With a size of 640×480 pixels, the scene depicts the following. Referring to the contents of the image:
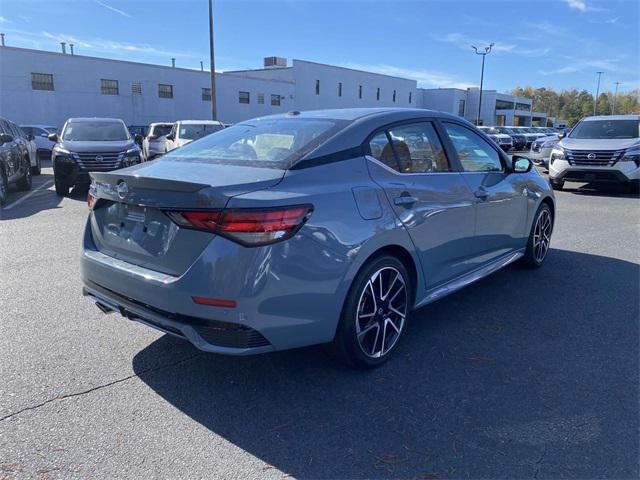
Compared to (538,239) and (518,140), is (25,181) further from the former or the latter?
(518,140)

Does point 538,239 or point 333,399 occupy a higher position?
point 538,239

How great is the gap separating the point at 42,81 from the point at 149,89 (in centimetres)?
767

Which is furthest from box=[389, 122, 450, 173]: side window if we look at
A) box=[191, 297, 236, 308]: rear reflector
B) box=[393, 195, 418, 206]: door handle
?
box=[191, 297, 236, 308]: rear reflector

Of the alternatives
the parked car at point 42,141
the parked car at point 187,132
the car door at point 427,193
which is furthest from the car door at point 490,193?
→ the parked car at point 42,141

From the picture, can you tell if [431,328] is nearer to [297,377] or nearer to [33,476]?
[297,377]

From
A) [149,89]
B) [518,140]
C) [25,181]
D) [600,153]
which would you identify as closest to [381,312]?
[600,153]

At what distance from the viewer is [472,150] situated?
4.48 m

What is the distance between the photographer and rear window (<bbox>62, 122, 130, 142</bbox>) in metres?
11.9

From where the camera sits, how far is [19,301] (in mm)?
4496

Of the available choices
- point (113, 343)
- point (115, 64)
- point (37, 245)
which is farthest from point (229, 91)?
point (113, 343)

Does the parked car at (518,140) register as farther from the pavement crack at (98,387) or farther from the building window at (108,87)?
the pavement crack at (98,387)

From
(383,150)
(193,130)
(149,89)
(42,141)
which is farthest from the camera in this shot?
(149,89)

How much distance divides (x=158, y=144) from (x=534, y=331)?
16.0m

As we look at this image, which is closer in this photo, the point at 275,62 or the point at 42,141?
the point at 42,141
